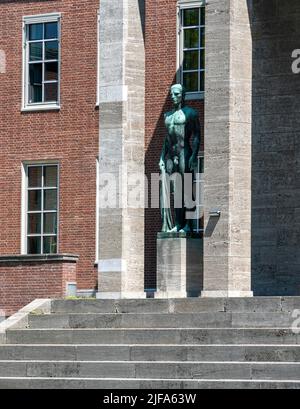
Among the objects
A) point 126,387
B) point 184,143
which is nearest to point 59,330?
point 126,387

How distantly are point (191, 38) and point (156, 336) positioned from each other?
1235 centimetres

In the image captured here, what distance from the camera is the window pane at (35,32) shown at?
37.8 meters

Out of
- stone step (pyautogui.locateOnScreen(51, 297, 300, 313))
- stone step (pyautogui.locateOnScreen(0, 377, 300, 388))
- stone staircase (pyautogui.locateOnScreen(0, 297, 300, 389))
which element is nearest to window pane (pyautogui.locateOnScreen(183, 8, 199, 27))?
stone step (pyautogui.locateOnScreen(51, 297, 300, 313))

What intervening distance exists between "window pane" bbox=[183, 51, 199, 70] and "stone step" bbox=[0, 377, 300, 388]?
42.4 ft

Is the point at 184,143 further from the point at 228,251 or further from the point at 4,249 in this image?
the point at 4,249

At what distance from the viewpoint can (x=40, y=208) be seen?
1470 inches

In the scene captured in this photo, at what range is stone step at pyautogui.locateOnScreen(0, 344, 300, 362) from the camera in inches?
907

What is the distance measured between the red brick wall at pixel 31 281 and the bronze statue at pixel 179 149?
459cm

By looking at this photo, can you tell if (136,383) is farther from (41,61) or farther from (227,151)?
(41,61)

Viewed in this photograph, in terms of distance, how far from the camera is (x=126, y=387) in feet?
75.9

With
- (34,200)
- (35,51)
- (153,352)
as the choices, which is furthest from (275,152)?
(35,51)

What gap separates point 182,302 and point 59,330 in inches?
88.1

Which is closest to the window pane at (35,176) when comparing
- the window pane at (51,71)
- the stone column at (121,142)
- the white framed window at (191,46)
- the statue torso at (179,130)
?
the window pane at (51,71)

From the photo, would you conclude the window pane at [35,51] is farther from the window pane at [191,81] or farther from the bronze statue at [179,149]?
the bronze statue at [179,149]
